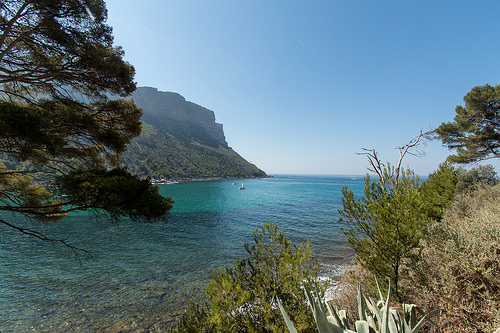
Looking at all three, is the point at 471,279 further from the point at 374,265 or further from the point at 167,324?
the point at 167,324

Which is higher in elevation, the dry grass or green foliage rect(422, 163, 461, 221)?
green foliage rect(422, 163, 461, 221)

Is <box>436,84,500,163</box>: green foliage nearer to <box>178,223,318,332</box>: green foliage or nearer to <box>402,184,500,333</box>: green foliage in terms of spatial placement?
<box>402,184,500,333</box>: green foliage

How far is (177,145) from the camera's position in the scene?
318 feet

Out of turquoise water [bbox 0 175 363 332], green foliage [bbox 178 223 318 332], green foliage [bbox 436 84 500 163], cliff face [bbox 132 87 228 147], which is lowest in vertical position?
turquoise water [bbox 0 175 363 332]

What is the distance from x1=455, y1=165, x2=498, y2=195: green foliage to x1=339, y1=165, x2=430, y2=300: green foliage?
45.2 ft

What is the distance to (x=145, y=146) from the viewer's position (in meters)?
79.6

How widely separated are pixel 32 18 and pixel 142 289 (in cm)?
968

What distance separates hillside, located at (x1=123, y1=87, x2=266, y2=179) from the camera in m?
75.1

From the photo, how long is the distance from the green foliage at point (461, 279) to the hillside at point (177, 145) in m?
57.7

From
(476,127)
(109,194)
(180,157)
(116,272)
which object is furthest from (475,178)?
(180,157)

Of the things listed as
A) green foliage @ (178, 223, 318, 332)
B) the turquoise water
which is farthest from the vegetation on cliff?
green foliage @ (178, 223, 318, 332)

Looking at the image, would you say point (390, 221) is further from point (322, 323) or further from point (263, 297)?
point (322, 323)

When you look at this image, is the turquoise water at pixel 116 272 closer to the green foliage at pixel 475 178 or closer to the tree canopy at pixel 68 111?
the tree canopy at pixel 68 111

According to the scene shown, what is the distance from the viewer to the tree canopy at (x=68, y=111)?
433cm
